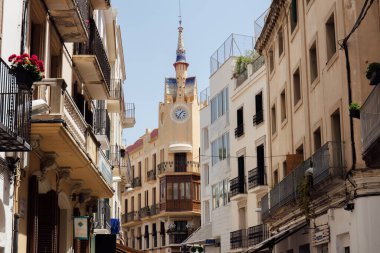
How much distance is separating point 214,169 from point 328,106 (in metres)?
26.1

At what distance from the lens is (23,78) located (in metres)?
11.9

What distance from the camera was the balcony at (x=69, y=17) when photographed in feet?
55.0

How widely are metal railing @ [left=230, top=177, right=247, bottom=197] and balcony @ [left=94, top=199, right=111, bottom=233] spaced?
26.0 feet

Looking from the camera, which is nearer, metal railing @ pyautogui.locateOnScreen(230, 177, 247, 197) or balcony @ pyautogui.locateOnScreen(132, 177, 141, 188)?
metal railing @ pyautogui.locateOnScreen(230, 177, 247, 197)

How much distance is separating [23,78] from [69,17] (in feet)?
19.1

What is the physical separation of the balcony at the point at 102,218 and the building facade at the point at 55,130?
2.75 m

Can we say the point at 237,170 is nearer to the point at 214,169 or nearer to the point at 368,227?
the point at 214,169

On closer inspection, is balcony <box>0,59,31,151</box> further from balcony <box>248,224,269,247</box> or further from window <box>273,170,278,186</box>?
balcony <box>248,224,269,247</box>

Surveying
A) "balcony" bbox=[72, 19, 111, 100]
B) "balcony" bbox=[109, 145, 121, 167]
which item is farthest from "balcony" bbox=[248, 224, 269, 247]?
"balcony" bbox=[72, 19, 111, 100]

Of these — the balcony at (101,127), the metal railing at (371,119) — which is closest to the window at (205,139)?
the balcony at (101,127)

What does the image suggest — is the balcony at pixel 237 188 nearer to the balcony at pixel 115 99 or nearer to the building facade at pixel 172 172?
the balcony at pixel 115 99

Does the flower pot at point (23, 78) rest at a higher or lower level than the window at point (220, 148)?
lower

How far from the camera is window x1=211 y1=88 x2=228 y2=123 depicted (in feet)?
146

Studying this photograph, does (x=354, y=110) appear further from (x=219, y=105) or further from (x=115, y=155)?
(x=219, y=105)
